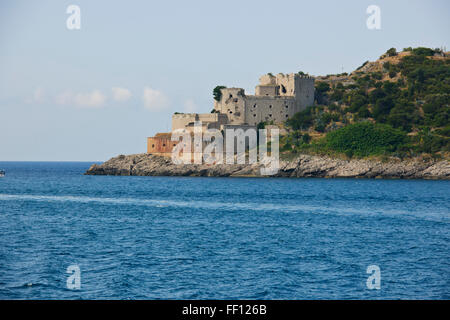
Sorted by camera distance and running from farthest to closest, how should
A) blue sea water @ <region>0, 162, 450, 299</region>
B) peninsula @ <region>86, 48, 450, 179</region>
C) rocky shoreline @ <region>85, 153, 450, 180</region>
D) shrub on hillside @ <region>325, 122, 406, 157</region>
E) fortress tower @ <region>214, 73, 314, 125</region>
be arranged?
fortress tower @ <region>214, 73, 314, 125</region> < shrub on hillside @ <region>325, 122, 406, 157</region> < peninsula @ <region>86, 48, 450, 179</region> < rocky shoreline @ <region>85, 153, 450, 180</region> < blue sea water @ <region>0, 162, 450, 299</region>

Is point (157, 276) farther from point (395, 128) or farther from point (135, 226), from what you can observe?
point (395, 128)

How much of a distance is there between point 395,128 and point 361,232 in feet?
175

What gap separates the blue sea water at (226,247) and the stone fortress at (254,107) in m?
31.8

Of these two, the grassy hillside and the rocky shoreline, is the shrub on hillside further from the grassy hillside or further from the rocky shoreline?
the rocky shoreline

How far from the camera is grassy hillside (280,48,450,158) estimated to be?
75875 millimetres

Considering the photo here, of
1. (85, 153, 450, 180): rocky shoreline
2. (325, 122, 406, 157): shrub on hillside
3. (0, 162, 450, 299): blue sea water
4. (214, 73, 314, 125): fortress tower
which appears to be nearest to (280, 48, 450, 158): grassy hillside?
(325, 122, 406, 157): shrub on hillside

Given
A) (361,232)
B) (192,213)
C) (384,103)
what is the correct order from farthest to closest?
(384,103), (192,213), (361,232)

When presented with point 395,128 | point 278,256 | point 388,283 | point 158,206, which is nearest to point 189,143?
point 395,128

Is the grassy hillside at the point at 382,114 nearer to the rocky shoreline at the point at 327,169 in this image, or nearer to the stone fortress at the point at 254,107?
the rocky shoreline at the point at 327,169

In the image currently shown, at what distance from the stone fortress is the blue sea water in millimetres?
31758

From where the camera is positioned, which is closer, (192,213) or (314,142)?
(192,213)

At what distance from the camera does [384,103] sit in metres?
85.1

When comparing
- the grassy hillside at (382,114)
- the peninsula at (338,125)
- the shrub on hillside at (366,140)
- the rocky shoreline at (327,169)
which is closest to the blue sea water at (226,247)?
the rocky shoreline at (327,169)

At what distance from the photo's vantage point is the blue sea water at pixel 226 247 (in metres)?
18.3
